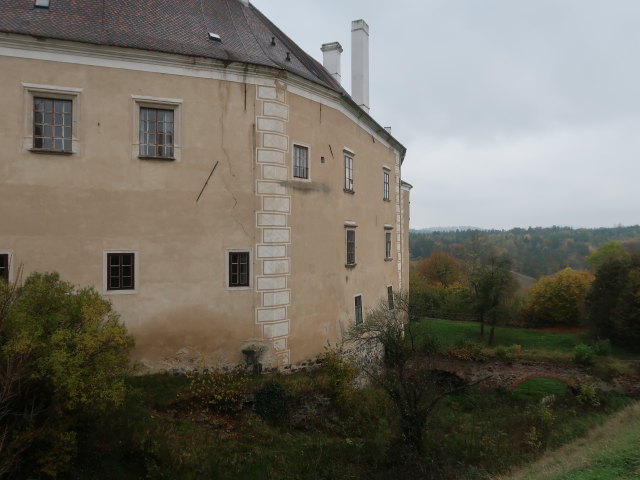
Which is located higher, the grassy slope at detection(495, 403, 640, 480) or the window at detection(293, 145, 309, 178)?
the window at detection(293, 145, 309, 178)

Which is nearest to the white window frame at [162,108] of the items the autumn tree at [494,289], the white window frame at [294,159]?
A: the white window frame at [294,159]

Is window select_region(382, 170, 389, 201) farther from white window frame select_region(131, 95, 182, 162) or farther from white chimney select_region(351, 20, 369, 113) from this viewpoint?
white window frame select_region(131, 95, 182, 162)

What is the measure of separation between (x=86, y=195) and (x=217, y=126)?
4.16m

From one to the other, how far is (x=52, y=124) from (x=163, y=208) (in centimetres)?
362

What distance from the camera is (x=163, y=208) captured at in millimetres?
12914

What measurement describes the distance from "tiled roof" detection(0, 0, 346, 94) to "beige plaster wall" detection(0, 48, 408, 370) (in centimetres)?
83

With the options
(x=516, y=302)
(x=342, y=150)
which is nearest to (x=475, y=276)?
(x=516, y=302)

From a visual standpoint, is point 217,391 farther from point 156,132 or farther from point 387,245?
point 387,245

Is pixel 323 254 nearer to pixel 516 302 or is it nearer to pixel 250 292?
pixel 250 292

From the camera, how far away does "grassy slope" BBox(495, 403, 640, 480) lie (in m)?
9.73

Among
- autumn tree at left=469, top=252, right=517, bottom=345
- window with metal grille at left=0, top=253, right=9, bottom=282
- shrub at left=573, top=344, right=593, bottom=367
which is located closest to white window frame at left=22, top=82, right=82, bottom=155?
window with metal grille at left=0, top=253, right=9, bottom=282

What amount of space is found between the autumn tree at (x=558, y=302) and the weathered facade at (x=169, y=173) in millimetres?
37126

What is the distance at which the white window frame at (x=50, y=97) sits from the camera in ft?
38.7

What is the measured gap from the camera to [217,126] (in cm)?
1353
